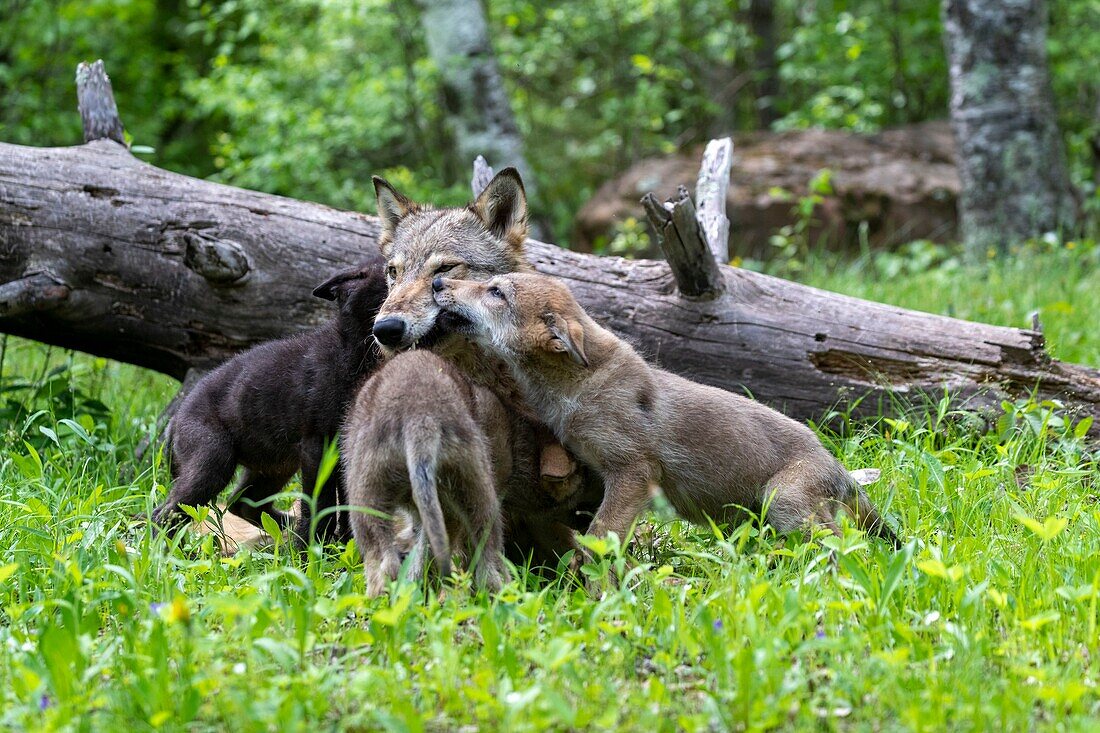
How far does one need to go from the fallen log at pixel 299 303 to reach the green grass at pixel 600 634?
1081 millimetres

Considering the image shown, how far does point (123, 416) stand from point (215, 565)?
97.7 inches

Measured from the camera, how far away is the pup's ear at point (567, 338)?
13.7ft

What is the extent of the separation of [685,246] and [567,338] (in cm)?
146

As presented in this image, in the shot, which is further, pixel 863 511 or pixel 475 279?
pixel 475 279

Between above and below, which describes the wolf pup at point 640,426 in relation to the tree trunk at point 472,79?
below

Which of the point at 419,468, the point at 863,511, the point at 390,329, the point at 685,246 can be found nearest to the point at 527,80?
the point at 685,246

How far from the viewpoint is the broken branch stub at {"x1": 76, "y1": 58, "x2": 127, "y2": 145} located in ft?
20.8

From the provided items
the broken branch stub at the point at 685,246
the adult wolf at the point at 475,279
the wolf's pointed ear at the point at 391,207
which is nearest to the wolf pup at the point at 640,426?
the adult wolf at the point at 475,279

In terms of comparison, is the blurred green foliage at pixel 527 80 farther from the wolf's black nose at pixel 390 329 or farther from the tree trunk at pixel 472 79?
the wolf's black nose at pixel 390 329

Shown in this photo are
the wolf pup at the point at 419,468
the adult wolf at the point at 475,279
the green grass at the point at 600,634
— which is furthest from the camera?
the adult wolf at the point at 475,279

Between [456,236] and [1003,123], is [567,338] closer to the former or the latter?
[456,236]

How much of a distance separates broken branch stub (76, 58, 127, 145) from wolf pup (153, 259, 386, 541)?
2115mm

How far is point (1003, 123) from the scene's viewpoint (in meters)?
9.75

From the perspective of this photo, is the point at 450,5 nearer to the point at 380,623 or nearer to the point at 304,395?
the point at 304,395
